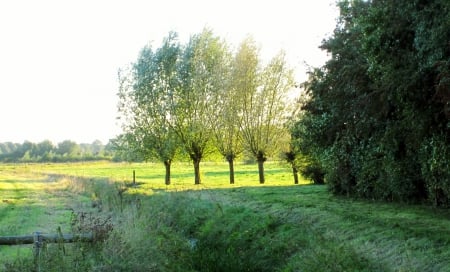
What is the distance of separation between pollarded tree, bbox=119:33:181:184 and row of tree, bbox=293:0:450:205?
2334 cm

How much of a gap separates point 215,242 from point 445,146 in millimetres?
9150

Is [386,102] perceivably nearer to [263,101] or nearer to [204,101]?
[263,101]

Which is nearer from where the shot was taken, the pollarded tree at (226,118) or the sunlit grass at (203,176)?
the sunlit grass at (203,176)

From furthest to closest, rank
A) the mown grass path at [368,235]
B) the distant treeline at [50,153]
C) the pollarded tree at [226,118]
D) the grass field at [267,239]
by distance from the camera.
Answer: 1. the distant treeline at [50,153]
2. the pollarded tree at [226,118]
3. the grass field at [267,239]
4. the mown grass path at [368,235]

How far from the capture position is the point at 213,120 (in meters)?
47.2

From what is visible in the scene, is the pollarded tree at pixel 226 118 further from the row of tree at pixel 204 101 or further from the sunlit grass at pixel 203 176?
the sunlit grass at pixel 203 176

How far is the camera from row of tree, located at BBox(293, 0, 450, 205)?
1286 cm

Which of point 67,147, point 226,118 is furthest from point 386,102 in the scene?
point 67,147

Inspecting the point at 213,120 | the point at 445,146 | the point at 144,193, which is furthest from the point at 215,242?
the point at 213,120

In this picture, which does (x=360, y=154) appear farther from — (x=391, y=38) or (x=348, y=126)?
(x=391, y=38)

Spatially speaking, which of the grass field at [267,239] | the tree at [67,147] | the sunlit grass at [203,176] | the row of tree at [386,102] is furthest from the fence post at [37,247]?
the tree at [67,147]

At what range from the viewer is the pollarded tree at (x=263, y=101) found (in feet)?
149

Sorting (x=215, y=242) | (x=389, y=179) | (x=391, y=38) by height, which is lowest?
(x=215, y=242)

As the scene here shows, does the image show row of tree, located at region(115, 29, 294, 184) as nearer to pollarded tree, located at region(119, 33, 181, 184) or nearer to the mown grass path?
pollarded tree, located at region(119, 33, 181, 184)
